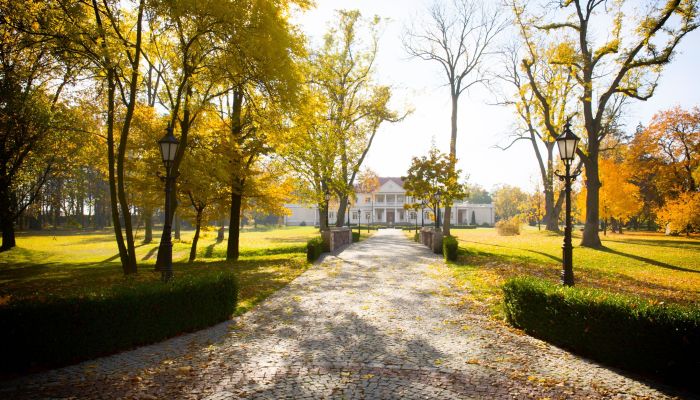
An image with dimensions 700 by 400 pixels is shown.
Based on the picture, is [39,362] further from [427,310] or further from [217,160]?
[217,160]

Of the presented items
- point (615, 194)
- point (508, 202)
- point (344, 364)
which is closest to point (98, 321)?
point (344, 364)

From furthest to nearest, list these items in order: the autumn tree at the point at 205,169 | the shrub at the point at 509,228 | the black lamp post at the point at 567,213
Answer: the shrub at the point at 509,228, the autumn tree at the point at 205,169, the black lamp post at the point at 567,213

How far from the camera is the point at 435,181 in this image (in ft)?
74.8

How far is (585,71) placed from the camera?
17.5 meters

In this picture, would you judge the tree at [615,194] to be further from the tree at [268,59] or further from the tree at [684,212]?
the tree at [268,59]

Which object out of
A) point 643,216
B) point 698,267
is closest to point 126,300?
point 698,267

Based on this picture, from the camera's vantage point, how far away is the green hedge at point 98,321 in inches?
179

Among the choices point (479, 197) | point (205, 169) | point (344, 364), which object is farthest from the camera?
point (479, 197)

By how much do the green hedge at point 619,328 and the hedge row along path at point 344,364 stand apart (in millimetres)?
264

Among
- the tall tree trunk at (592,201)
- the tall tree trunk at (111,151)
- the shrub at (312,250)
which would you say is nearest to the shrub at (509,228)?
the tall tree trunk at (592,201)

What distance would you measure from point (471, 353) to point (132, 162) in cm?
1390

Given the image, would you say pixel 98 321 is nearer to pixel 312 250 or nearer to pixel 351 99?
pixel 312 250

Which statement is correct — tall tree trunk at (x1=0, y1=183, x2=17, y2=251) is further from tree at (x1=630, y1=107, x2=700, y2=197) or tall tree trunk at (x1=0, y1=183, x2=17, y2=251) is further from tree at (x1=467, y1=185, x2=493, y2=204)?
tree at (x1=467, y1=185, x2=493, y2=204)

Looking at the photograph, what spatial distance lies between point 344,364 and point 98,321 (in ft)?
11.4
